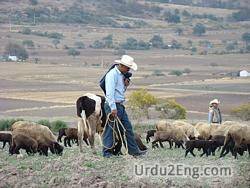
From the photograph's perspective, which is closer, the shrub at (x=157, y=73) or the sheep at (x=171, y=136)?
the sheep at (x=171, y=136)

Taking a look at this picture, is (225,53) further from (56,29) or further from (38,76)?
(38,76)

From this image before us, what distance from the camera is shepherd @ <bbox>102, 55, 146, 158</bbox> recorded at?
15234mm

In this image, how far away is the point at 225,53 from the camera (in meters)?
127

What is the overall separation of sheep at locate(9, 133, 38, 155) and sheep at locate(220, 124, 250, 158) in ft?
15.4

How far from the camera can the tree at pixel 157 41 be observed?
135375 millimetres

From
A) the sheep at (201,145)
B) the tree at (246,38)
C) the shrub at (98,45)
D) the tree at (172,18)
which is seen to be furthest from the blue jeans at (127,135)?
the tree at (172,18)

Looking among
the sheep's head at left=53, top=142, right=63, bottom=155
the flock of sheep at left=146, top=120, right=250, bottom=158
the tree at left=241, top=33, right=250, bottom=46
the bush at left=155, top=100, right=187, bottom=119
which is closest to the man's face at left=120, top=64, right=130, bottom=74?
the sheep's head at left=53, top=142, right=63, bottom=155

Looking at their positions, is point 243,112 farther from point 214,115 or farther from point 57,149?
point 57,149

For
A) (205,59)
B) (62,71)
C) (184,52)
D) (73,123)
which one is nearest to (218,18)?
(184,52)

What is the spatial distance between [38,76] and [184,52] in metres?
47.7

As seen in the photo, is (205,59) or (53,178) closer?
(53,178)

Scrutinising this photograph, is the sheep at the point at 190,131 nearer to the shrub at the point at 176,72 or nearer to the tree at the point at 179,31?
the shrub at the point at 176,72

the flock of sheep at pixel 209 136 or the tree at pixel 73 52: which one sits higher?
the flock of sheep at pixel 209 136

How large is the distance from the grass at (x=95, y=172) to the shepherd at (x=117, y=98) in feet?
1.28
